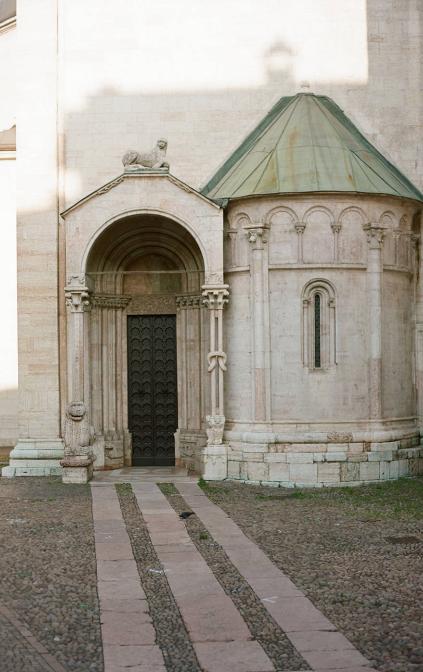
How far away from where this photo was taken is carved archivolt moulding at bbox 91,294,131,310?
21000mm

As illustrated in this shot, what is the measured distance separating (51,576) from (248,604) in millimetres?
2525

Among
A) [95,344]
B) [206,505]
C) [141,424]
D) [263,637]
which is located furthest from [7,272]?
[263,637]

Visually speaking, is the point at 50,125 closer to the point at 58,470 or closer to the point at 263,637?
the point at 58,470

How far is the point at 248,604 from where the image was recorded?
31.1ft

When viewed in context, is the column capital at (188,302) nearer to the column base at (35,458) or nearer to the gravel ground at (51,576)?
the column base at (35,458)

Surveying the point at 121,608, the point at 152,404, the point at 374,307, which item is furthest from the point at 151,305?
the point at 121,608

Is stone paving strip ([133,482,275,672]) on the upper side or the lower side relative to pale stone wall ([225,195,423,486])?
lower

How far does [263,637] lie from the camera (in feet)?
27.5

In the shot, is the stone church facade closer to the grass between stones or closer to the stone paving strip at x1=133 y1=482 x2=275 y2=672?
the grass between stones

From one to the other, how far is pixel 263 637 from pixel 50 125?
15.2m

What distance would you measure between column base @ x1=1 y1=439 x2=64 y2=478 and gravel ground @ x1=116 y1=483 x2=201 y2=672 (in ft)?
19.9

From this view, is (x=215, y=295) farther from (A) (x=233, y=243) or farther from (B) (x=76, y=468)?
(B) (x=76, y=468)

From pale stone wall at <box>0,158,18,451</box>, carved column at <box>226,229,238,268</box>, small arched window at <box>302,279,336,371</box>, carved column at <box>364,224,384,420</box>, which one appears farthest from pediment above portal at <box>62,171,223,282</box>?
pale stone wall at <box>0,158,18,451</box>

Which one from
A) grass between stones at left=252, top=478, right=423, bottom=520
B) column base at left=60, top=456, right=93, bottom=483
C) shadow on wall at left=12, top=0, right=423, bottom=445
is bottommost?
grass between stones at left=252, top=478, right=423, bottom=520
